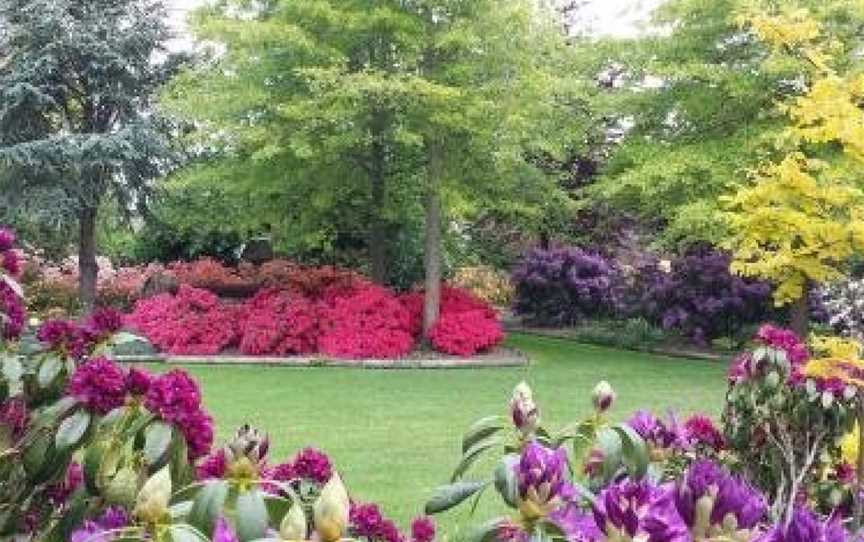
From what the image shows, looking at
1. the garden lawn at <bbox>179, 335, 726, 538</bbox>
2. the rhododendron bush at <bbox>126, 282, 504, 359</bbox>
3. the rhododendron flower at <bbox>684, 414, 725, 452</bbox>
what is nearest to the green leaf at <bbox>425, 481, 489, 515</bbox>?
the rhododendron flower at <bbox>684, 414, 725, 452</bbox>

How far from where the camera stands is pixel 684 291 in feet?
53.0

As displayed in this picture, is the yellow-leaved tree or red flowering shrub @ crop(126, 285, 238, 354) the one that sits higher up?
the yellow-leaved tree

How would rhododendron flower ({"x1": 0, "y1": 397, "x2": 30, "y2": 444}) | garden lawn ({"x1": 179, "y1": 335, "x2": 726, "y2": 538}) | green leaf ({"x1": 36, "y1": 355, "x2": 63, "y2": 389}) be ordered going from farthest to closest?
garden lawn ({"x1": 179, "y1": 335, "x2": 726, "y2": 538})
rhododendron flower ({"x1": 0, "y1": 397, "x2": 30, "y2": 444})
green leaf ({"x1": 36, "y1": 355, "x2": 63, "y2": 389})

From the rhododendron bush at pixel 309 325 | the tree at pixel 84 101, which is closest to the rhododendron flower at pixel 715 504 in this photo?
the rhododendron bush at pixel 309 325

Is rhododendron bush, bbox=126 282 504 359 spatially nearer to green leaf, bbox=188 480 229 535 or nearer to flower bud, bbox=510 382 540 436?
flower bud, bbox=510 382 540 436

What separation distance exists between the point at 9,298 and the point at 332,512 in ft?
7.55

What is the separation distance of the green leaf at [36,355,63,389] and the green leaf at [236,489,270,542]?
1252 millimetres

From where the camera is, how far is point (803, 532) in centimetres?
107

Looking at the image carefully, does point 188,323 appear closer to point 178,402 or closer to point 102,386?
point 102,386

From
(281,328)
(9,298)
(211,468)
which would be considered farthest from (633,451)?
(281,328)

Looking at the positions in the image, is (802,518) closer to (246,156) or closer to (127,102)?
(246,156)

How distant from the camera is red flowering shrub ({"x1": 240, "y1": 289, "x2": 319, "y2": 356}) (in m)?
13.4

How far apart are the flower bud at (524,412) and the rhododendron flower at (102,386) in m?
0.71

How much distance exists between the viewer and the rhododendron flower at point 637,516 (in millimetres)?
1103
